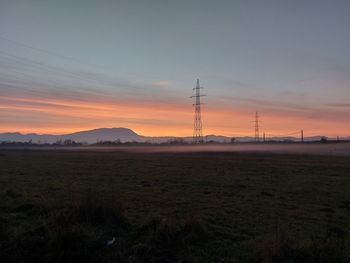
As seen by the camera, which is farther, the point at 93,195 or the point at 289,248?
the point at 93,195

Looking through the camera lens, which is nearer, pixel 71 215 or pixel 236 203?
pixel 71 215

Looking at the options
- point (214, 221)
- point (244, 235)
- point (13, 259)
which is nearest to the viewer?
point (13, 259)

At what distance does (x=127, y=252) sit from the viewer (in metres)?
7.53

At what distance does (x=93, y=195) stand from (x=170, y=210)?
3.10 metres

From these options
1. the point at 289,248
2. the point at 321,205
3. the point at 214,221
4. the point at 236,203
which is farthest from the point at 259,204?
the point at 289,248

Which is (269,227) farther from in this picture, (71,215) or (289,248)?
(71,215)

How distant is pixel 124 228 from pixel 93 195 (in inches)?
67.9

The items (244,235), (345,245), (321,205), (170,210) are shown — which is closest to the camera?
(345,245)

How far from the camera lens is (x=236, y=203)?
14.0m

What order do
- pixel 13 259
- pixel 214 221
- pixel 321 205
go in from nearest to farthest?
pixel 13 259 < pixel 214 221 < pixel 321 205

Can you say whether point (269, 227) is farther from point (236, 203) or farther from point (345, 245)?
point (236, 203)

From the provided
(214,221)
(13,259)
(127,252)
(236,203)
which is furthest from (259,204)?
(13,259)

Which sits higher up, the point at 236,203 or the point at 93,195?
the point at 93,195

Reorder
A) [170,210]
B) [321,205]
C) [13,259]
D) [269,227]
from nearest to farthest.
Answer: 1. [13,259]
2. [269,227]
3. [170,210]
4. [321,205]
